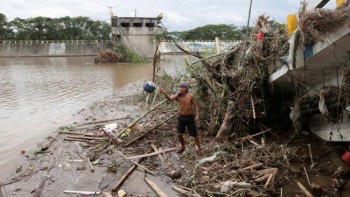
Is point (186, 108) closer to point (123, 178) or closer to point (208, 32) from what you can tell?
point (123, 178)

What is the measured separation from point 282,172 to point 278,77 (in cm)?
213

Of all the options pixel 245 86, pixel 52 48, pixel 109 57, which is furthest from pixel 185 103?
pixel 52 48

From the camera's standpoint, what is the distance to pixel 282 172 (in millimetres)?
5969

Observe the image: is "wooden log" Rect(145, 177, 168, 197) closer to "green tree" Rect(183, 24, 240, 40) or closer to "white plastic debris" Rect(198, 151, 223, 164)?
"white plastic debris" Rect(198, 151, 223, 164)

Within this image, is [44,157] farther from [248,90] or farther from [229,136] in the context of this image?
[248,90]

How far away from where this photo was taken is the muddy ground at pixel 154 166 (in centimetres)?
562

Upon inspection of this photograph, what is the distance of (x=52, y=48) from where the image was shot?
160ft

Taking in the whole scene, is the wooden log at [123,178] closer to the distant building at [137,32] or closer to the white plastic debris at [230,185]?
the white plastic debris at [230,185]

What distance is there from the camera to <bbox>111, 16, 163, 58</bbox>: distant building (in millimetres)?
43191

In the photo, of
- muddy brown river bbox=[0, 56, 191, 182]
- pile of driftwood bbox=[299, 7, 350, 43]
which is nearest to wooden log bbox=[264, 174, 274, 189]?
pile of driftwood bbox=[299, 7, 350, 43]

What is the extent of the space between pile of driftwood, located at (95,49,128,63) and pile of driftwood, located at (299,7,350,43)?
31909 mm

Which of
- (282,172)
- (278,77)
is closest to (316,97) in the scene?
(278,77)

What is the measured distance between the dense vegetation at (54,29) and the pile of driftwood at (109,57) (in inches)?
1129

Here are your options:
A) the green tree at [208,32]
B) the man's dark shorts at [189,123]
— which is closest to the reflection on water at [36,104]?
the man's dark shorts at [189,123]
